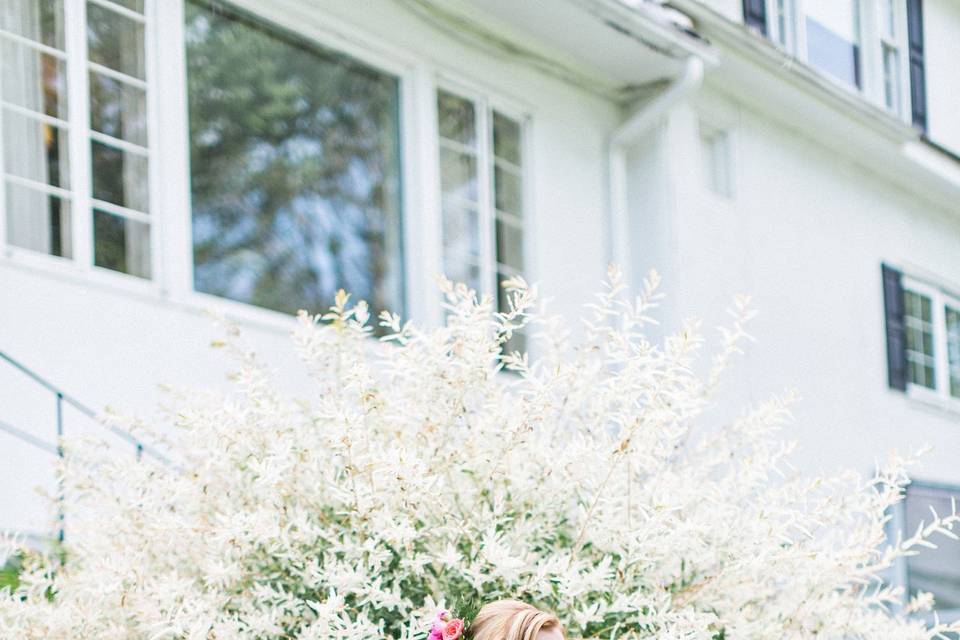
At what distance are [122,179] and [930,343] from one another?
7.34 metres

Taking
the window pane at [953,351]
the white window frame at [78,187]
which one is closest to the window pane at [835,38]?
the window pane at [953,351]

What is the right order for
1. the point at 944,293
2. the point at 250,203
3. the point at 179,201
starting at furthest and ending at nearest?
the point at 250,203, the point at 944,293, the point at 179,201

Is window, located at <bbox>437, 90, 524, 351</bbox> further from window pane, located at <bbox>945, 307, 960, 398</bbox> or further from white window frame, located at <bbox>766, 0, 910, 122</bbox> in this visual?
window pane, located at <bbox>945, 307, 960, 398</bbox>

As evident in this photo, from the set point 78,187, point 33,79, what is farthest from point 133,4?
point 78,187

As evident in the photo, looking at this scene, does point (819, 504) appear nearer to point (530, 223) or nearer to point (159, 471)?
point (159, 471)

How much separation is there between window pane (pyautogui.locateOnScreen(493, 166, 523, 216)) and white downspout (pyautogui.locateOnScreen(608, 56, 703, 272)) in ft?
2.38

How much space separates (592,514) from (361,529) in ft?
2.09

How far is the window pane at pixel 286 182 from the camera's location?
11305mm

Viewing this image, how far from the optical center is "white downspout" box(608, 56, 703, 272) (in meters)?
7.86

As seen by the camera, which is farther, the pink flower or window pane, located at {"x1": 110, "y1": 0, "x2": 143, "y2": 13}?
window pane, located at {"x1": 110, "y1": 0, "x2": 143, "y2": 13}

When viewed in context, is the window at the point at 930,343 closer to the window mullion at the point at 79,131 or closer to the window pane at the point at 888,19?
the window pane at the point at 888,19

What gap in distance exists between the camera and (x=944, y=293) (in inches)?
443

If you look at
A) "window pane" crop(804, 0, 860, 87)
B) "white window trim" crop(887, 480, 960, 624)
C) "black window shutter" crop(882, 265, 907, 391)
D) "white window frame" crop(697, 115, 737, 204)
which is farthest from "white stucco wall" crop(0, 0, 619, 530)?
"white window trim" crop(887, 480, 960, 624)

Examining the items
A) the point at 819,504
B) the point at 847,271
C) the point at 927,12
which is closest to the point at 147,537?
the point at 819,504
